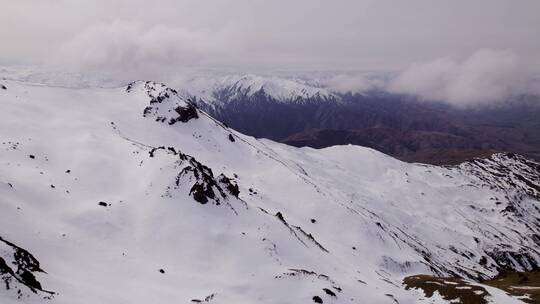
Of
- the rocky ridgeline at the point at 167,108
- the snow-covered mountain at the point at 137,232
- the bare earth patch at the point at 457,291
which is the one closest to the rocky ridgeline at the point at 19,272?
the snow-covered mountain at the point at 137,232

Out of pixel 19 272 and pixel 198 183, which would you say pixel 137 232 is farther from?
pixel 19 272

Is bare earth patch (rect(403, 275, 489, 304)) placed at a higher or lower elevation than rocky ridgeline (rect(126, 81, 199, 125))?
lower

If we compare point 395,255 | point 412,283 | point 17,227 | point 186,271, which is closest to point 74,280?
point 17,227

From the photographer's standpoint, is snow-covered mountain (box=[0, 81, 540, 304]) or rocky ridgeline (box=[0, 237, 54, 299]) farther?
snow-covered mountain (box=[0, 81, 540, 304])

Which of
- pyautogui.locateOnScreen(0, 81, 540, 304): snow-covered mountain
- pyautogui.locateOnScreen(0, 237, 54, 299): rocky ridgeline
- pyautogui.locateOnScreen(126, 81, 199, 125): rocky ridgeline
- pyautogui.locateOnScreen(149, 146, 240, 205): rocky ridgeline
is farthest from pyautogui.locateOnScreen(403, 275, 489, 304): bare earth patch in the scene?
pyautogui.locateOnScreen(126, 81, 199, 125): rocky ridgeline

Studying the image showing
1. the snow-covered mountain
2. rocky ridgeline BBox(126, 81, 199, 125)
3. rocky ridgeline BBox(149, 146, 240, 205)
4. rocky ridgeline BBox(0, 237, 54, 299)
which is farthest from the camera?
rocky ridgeline BBox(126, 81, 199, 125)

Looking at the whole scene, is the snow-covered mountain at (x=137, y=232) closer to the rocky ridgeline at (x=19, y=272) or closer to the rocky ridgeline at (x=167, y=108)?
the rocky ridgeline at (x=19, y=272)

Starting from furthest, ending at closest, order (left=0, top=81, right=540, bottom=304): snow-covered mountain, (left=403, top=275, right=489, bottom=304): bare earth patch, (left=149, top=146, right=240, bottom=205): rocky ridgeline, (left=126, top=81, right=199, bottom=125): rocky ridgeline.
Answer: (left=126, top=81, right=199, bottom=125): rocky ridgeline, (left=149, top=146, right=240, bottom=205): rocky ridgeline, (left=403, top=275, right=489, bottom=304): bare earth patch, (left=0, top=81, right=540, bottom=304): snow-covered mountain

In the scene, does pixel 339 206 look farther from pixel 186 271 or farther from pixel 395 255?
pixel 186 271

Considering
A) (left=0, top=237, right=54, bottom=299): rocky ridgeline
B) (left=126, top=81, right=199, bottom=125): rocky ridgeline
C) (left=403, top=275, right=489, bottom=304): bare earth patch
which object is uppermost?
(left=0, top=237, right=54, bottom=299): rocky ridgeline

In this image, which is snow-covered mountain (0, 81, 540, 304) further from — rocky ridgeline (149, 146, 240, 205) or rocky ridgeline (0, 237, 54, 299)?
rocky ridgeline (149, 146, 240, 205)
